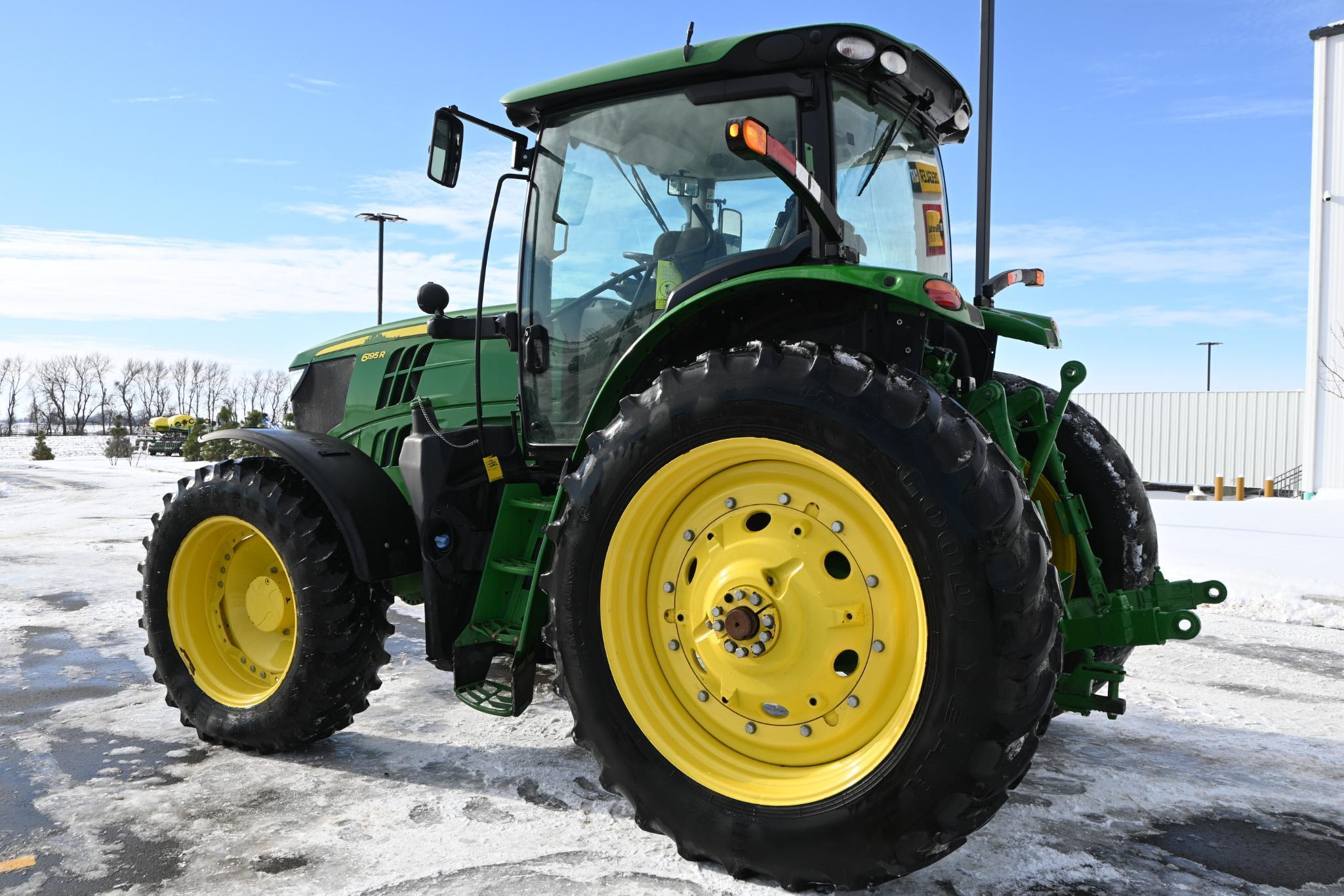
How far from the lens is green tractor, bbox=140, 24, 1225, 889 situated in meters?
2.54

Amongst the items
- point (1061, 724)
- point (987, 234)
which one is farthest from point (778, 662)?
point (987, 234)

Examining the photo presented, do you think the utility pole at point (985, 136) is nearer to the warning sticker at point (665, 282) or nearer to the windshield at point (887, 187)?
the windshield at point (887, 187)

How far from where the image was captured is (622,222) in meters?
3.74

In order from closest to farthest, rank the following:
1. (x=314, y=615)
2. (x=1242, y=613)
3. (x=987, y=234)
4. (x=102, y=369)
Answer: (x=314, y=615)
(x=1242, y=613)
(x=987, y=234)
(x=102, y=369)

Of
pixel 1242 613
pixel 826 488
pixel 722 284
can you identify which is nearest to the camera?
pixel 826 488

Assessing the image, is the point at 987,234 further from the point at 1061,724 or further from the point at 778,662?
the point at 778,662

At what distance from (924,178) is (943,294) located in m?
1.45

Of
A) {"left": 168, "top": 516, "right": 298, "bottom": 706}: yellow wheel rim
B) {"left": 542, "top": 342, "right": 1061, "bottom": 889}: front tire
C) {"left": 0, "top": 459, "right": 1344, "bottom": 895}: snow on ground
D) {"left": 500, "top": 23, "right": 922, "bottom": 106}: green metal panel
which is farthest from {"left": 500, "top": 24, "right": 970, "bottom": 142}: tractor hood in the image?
{"left": 0, "top": 459, "right": 1344, "bottom": 895}: snow on ground

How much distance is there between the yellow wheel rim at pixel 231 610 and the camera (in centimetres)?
419

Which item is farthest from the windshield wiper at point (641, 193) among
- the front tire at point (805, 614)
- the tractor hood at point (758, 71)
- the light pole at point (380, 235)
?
the light pole at point (380, 235)

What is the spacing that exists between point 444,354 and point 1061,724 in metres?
3.28

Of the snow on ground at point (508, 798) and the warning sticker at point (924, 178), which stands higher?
the warning sticker at point (924, 178)

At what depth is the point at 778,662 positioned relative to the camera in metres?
2.82

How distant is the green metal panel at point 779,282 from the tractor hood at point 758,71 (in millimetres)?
707
